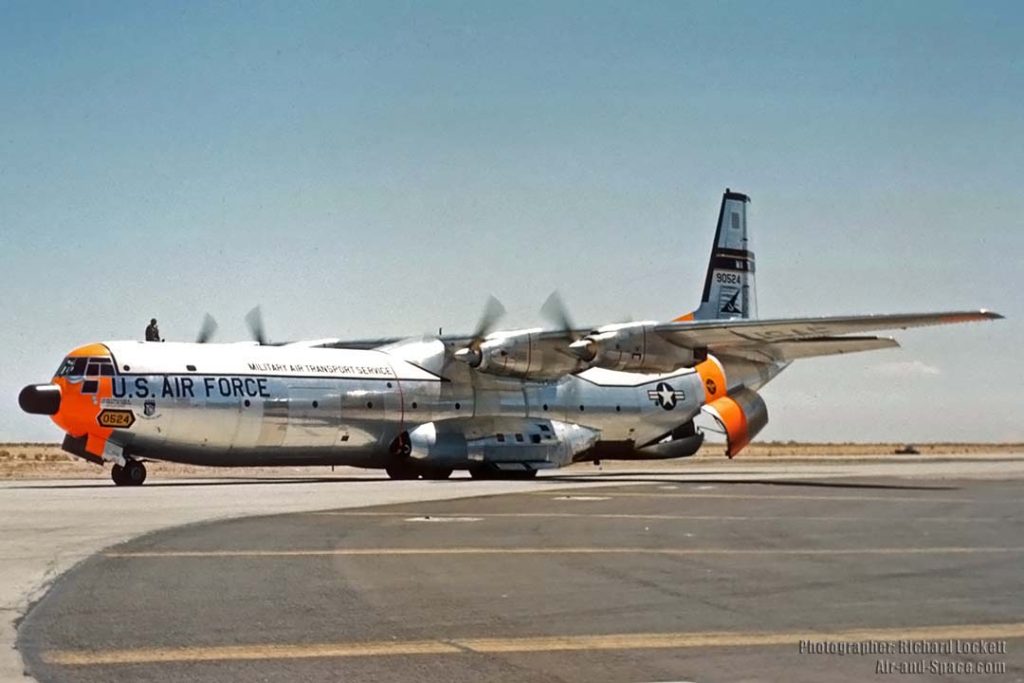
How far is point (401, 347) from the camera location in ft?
128

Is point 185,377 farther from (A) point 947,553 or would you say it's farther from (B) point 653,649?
(B) point 653,649

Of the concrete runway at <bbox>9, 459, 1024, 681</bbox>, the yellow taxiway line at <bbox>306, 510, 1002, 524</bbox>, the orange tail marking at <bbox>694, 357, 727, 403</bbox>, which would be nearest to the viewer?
the concrete runway at <bbox>9, 459, 1024, 681</bbox>

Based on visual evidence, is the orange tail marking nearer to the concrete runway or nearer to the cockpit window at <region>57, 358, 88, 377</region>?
the cockpit window at <region>57, 358, 88, 377</region>

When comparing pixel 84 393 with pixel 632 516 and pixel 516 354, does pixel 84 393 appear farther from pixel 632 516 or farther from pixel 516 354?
pixel 632 516

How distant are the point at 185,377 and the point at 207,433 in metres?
1.64

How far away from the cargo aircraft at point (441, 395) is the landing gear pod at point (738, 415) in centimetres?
5

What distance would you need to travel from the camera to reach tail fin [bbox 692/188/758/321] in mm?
46312

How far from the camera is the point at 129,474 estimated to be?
31.6 metres

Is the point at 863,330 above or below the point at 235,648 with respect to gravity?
above

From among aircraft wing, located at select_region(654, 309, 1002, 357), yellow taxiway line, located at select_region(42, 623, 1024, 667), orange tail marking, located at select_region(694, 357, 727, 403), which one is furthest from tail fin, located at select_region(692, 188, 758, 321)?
yellow taxiway line, located at select_region(42, 623, 1024, 667)

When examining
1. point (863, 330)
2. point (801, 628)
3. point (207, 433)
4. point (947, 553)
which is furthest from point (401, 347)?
point (801, 628)

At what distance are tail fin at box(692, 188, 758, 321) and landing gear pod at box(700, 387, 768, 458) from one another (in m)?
3.49

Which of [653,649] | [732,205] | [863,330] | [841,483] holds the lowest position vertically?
[841,483]

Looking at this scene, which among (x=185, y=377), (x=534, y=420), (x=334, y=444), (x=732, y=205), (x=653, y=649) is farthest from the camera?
(x=732, y=205)
